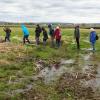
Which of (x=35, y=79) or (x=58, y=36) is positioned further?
(x=58, y=36)

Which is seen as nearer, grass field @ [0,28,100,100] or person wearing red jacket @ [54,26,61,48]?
grass field @ [0,28,100,100]

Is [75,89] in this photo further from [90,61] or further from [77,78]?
[90,61]

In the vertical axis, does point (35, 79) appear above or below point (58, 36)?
below

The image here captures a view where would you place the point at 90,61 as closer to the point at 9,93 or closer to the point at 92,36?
the point at 92,36

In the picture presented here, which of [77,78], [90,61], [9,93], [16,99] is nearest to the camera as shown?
[16,99]

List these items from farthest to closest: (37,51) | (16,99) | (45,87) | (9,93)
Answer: (37,51) → (45,87) → (9,93) → (16,99)

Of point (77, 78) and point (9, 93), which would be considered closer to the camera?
point (9, 93)

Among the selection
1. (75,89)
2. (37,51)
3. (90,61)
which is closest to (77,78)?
(75,89)

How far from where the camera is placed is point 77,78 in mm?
18766

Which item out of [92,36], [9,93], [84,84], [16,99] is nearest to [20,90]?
[9,93]

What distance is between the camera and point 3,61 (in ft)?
75.5

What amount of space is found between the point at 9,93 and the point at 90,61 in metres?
12.6

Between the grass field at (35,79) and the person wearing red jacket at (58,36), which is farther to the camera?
the person wearing red jacket at (58,36)

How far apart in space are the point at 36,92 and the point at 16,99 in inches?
53.7
